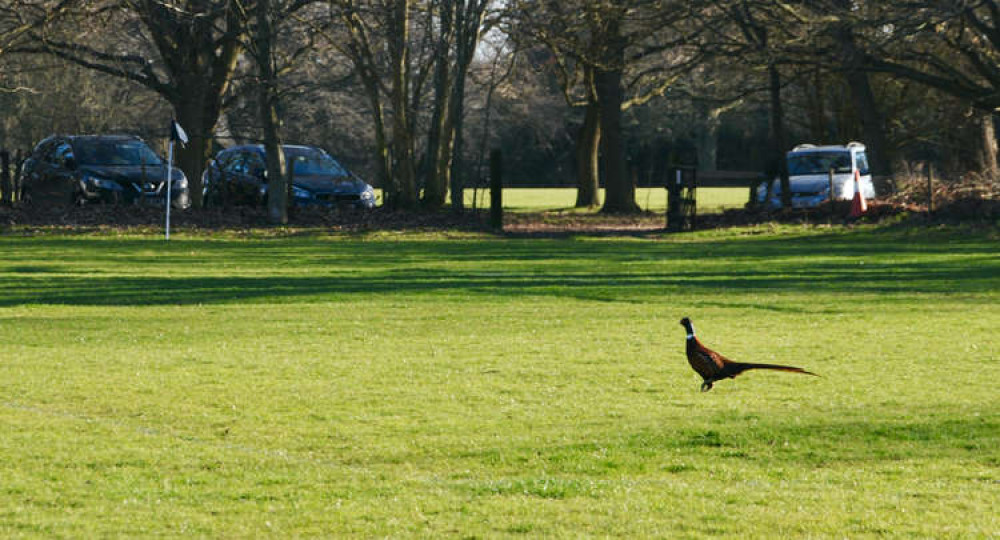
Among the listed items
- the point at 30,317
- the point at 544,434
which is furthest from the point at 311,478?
the point at 30,317

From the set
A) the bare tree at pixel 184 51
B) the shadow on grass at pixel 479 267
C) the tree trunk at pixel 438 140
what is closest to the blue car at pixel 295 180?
the bare tree at pixel 184 51

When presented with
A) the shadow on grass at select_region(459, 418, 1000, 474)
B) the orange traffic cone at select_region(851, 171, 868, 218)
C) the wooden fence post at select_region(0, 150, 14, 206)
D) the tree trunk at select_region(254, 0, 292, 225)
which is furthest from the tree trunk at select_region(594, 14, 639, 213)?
the shadow on grass at select_region(459, 418, 1000, 474)

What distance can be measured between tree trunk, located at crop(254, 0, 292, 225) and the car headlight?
4.34 metres

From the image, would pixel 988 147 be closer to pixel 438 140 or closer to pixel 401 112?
pixel 438 140

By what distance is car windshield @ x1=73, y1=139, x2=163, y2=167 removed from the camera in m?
35.4

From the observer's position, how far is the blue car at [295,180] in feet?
119

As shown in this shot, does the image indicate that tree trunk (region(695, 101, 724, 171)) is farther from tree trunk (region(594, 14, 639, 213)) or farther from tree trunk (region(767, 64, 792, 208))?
tree trunk (region(767, 64, 792, 208))

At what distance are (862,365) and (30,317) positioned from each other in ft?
30.0

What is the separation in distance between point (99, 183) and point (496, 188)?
9683 millimetres

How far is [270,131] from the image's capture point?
32781mm

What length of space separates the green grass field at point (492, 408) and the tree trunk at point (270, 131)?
37.3ft

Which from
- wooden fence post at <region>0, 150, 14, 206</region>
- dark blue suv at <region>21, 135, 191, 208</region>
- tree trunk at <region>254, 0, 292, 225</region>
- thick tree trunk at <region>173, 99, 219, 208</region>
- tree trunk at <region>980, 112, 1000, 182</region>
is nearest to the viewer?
tree trunk at <region>254, 0, 292, 225</region>

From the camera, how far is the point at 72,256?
25.3 m

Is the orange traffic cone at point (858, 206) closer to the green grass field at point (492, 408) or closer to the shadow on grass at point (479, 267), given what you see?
the shadow on grass at point (479, 267)
